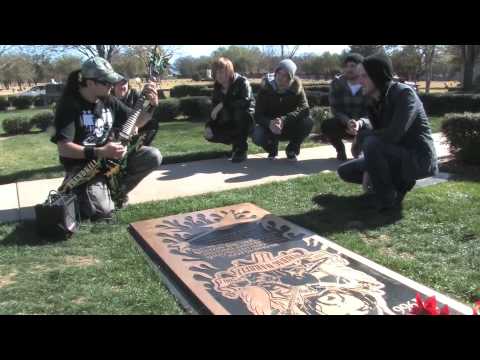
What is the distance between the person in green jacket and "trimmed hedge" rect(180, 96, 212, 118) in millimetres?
8238

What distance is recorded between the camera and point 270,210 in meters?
4.35

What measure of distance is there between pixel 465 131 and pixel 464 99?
30.0ft

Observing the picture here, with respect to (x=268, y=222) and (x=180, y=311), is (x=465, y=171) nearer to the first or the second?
(x=268, y=222)

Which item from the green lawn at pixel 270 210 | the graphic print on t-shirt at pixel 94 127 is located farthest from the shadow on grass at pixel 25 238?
the graphic print on t-shirt at pixel 94 127

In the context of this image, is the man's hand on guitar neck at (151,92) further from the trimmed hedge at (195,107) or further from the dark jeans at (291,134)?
the trimmed hedge at (195,107)

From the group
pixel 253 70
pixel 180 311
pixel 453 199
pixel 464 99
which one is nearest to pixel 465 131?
pixel 453 199

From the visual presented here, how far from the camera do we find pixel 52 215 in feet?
12.1

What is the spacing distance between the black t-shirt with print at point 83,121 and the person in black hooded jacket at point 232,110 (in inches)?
78.2

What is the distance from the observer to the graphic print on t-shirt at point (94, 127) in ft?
13.7

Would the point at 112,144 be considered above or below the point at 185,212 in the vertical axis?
above

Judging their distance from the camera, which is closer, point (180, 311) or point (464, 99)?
point (180, 311)

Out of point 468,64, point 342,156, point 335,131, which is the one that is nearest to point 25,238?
point 335,131

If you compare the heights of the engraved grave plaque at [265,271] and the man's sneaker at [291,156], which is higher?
the man's sneaker at [291,156]

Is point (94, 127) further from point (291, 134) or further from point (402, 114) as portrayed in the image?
point (291, 134)
